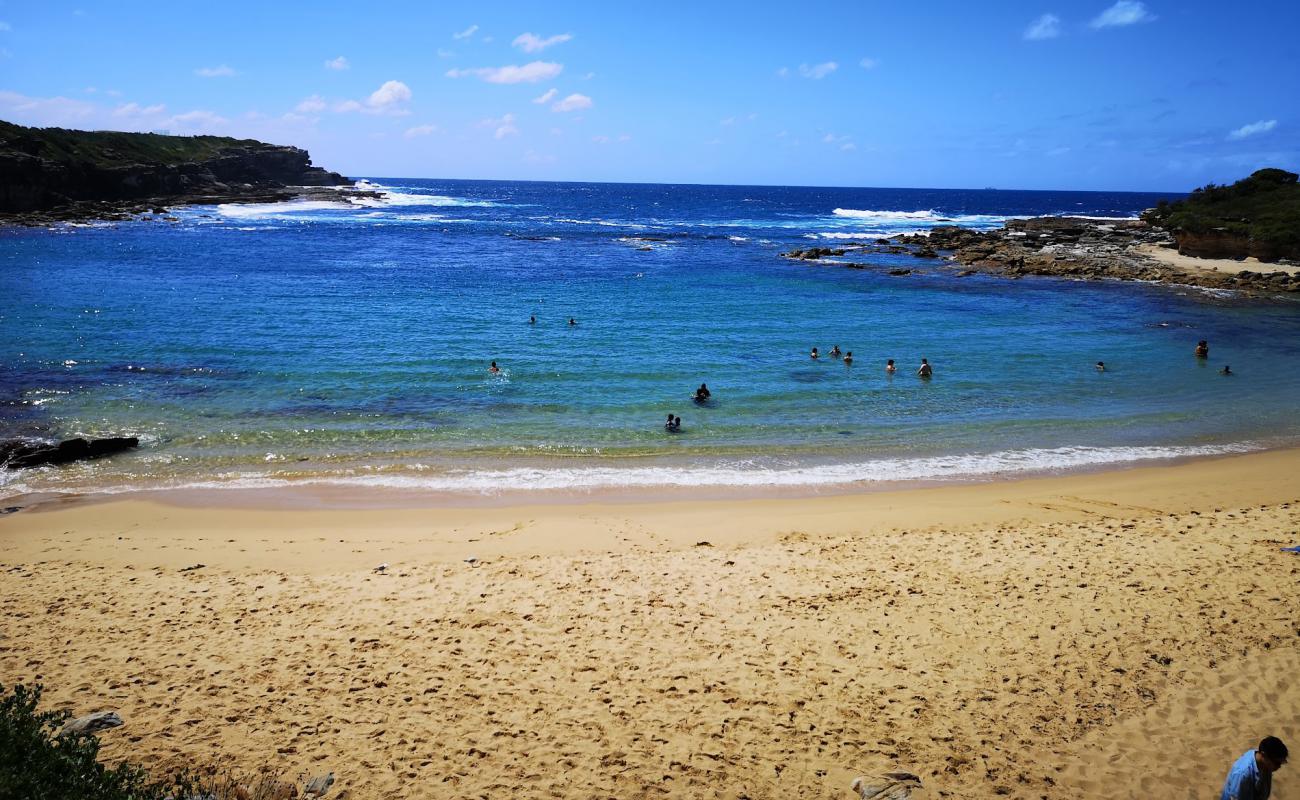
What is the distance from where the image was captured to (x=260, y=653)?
957cm

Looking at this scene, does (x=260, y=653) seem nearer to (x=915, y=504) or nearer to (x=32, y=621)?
(x=32, y=621)

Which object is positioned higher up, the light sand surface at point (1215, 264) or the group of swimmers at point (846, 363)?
the light sand surface at point (1215, 264)

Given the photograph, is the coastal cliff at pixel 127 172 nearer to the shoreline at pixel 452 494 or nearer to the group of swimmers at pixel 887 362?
the shoreline at pixel 452 494

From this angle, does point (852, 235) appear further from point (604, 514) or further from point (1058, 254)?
point (604, 514)

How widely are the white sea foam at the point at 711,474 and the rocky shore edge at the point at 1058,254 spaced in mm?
36871

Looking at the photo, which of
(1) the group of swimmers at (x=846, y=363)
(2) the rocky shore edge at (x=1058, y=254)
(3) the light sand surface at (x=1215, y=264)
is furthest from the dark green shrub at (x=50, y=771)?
(3) the light sand surface at (x=1215, y=264)

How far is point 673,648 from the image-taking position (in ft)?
31.9

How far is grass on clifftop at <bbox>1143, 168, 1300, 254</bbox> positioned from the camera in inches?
2041

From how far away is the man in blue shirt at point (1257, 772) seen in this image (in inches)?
256

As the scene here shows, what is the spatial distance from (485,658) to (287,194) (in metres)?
125

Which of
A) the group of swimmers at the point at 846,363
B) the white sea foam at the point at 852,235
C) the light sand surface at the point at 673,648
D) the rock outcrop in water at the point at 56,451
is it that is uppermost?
the white sea foam at the point at 852,235

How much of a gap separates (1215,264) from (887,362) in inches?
1605

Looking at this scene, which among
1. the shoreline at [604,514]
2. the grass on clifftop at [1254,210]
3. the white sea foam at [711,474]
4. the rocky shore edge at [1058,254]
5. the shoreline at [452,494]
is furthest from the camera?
the grass on clifftop at [1254,210]

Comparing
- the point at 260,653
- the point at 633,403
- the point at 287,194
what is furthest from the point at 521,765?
the point at 287,194
